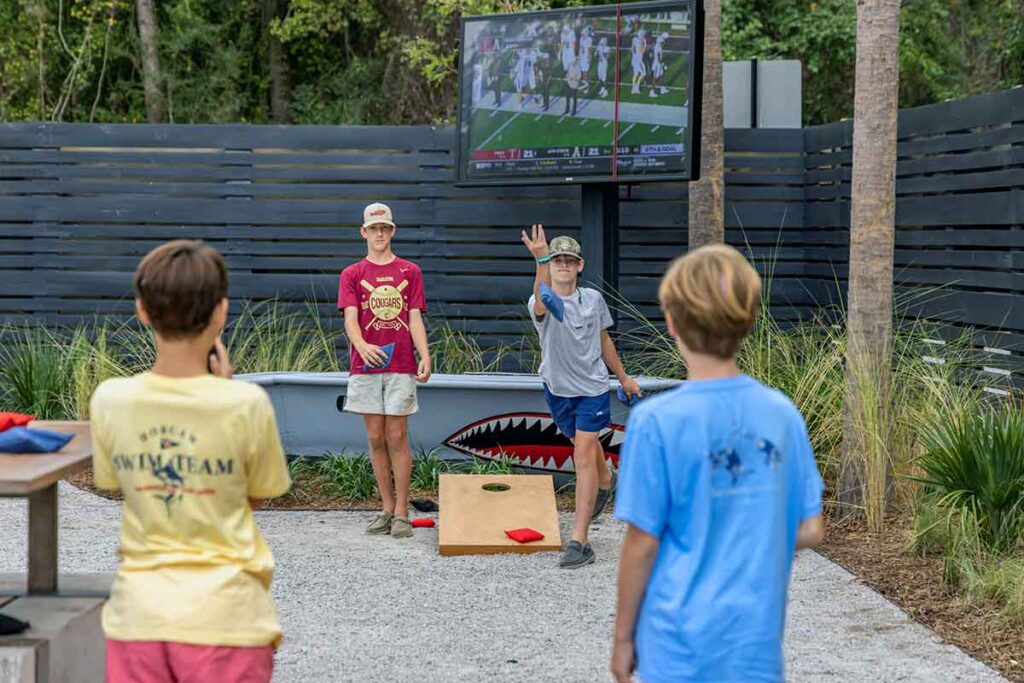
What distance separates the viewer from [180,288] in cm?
299

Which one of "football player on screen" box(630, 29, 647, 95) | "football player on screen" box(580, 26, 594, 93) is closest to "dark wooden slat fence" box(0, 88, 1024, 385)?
"football player on screen" box(580, 26, 594, 93)

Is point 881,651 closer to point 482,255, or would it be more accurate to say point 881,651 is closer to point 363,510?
point 363,510

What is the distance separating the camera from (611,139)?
999cm

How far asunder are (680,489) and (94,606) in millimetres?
2079

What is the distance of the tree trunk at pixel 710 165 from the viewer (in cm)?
1112

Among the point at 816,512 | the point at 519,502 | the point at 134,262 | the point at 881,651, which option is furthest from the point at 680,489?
the point at 134,262

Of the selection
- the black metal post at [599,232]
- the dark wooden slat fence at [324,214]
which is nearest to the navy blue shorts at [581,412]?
the black metal post at [599,232]

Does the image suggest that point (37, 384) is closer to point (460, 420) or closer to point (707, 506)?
point (460, 420)

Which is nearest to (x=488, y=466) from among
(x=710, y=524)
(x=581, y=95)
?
(x=581, y=95)

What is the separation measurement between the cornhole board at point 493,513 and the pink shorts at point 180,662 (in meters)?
4.49

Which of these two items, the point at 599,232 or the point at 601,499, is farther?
the point at 599,232

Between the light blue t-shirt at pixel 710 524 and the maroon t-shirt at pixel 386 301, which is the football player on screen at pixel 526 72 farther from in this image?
the light blue t-shirt at pixel 710 524

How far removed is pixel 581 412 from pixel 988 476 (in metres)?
2.04

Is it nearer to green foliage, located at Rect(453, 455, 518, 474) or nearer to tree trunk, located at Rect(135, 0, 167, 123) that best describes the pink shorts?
green foliage, located at Rect(453, 455, 518, 474)
